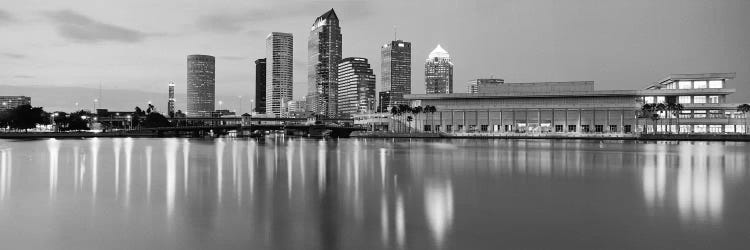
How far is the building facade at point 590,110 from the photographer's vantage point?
14938 cm

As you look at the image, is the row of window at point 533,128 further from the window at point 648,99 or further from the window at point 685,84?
the window at point 685,84

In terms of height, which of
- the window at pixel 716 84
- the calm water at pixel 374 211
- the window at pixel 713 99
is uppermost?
the window at pixel 716 84

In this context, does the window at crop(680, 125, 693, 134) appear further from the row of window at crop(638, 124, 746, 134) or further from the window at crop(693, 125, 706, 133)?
the window at crop(693, 125, 706, 133)

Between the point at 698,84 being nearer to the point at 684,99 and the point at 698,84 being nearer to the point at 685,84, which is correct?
the point at 685,84

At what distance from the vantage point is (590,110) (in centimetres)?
15875

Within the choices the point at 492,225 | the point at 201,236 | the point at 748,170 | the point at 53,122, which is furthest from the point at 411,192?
the point at 53,122

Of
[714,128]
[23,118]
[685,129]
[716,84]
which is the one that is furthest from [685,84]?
[23,118]

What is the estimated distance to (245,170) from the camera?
40.3 m

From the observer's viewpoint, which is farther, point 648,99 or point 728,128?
point 648,99

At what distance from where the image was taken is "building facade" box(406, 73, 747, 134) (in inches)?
5881

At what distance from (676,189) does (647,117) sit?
138490 millimetres

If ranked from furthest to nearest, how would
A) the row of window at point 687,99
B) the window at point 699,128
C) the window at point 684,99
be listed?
the window at point 684,99, the row of window at point 687,99, the window at point 699,128

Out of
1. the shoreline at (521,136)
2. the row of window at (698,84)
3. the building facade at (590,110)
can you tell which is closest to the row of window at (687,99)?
the building facade at (590,110)

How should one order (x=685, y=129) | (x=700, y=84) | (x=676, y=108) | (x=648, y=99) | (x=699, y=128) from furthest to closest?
1. (x=648, y=99)
2. (x=700, y=84)
3. (x=685, y=129)
4. (x=699, y=128)
5. (x=676, y=108)
